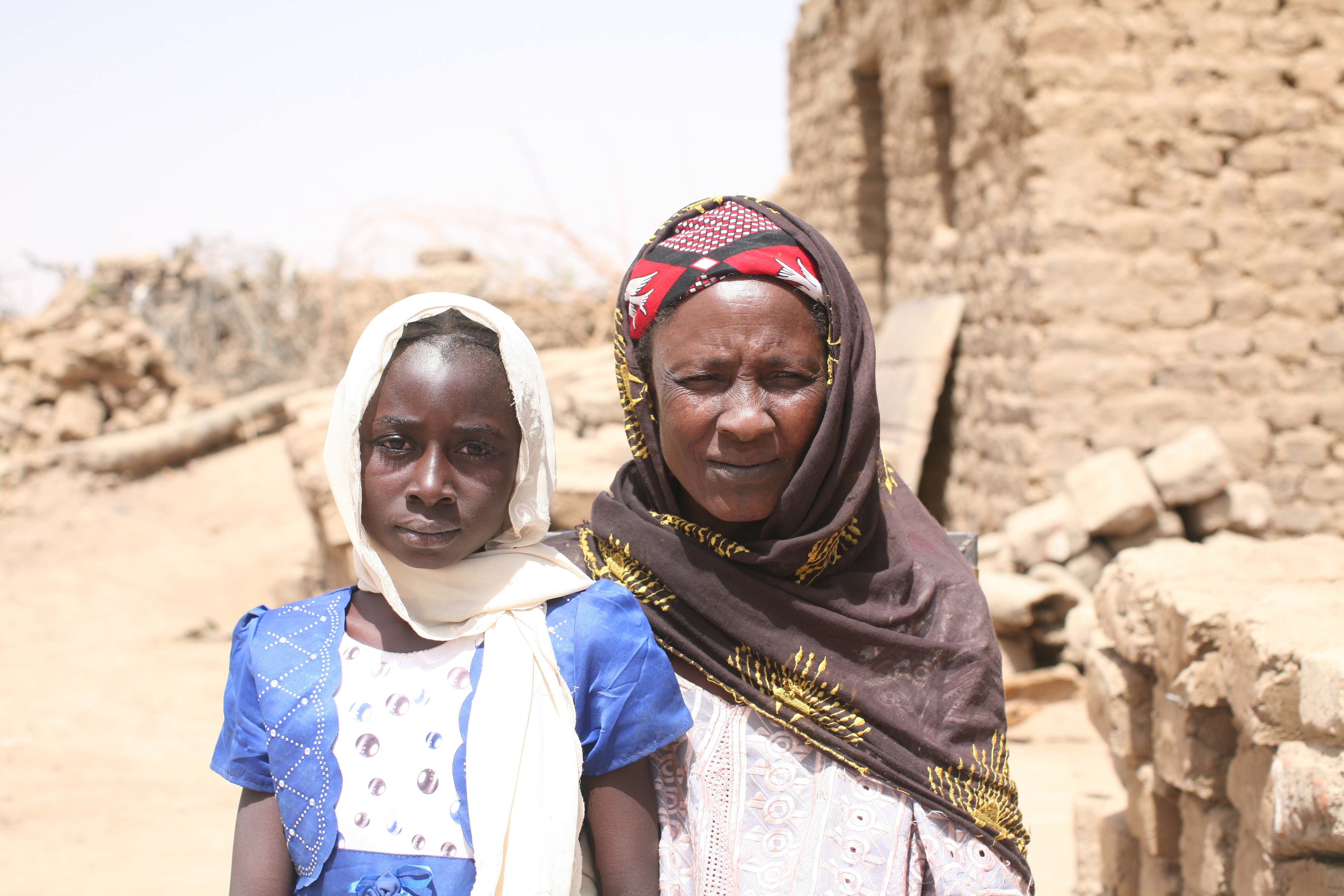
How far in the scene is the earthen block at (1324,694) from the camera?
170cm

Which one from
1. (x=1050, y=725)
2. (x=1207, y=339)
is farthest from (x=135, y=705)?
(x=1207, y=339)

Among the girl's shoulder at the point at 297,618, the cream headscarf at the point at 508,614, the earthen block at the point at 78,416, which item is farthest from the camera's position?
the earthen block at the point at 78,416

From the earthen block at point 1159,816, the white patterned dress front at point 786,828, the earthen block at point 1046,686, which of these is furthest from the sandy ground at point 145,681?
the white patterned dress front at point 786,828

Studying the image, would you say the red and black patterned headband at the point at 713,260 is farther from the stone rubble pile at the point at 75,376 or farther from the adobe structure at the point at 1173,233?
the stone rubble pile at the point at 75,376

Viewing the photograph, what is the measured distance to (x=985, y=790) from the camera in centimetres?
169

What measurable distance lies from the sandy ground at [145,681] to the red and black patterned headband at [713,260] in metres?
2.59

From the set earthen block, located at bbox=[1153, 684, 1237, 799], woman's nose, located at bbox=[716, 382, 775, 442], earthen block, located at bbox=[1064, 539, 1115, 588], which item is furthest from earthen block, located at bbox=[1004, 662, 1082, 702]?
woman's nose, located at bbox=[716, 382, 775, 442]

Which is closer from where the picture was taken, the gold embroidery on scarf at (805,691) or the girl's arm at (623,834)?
the girl's arm at (623,834)

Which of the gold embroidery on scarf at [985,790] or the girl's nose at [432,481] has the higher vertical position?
the girl's nose at [432,481]

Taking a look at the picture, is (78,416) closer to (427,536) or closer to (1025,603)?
(1025,603)

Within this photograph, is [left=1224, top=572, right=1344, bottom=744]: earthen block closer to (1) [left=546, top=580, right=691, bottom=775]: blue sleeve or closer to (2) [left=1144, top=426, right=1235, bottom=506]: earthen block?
(1) [left=546, top=580, right=691, bottom=775]: blue sleeve

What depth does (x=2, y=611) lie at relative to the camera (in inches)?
303

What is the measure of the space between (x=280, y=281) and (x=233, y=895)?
14.8 m

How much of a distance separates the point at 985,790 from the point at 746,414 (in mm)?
712
